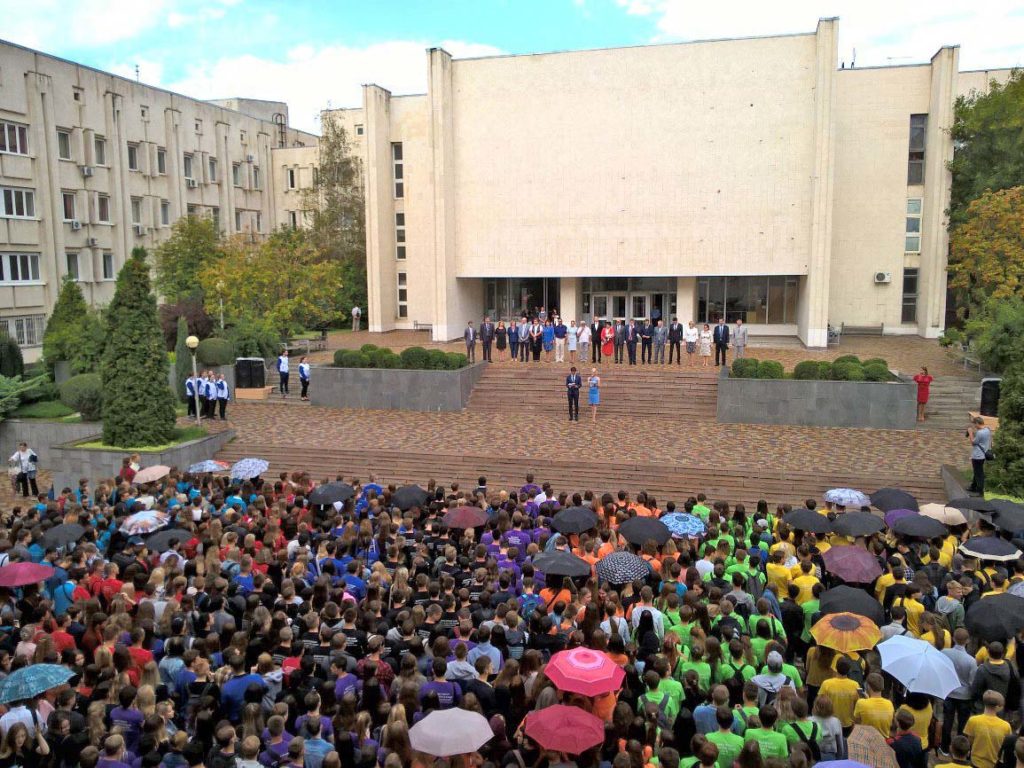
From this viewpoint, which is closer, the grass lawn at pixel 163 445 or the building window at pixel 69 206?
the grass lawn at pixel 163 445

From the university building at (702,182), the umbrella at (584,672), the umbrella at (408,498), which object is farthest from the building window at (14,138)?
the umbrella at (584,672)

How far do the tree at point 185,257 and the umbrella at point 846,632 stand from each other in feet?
111

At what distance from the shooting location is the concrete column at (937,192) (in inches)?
1356

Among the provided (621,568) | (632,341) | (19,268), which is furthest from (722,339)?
(19,268)

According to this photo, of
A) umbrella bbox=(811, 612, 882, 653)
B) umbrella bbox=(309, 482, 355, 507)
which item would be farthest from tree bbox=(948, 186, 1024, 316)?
umbrella bbox=(811, 612, 882, 653)

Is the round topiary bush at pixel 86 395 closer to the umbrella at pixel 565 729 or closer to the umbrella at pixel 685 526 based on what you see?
the umbrella at pixel 685 526

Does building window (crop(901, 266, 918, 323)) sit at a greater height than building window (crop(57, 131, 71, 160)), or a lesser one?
lesser

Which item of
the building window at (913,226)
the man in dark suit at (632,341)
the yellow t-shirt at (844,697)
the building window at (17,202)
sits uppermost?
the building window at (17,202)

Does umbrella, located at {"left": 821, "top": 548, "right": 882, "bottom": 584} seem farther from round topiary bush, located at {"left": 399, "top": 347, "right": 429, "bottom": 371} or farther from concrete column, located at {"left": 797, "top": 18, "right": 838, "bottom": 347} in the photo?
concrete column, located at {"left": 797, "top": 18, "right": 838, "bottom": 347}

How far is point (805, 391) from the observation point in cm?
2233

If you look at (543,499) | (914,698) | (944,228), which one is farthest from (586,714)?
(944,228)

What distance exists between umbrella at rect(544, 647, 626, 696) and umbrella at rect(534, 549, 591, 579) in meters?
2.22

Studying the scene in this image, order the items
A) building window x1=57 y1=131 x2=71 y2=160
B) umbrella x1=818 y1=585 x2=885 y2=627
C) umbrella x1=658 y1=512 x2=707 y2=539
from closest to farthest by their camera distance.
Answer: umbrella x1=818 y1=585 x2=885 y2=627 < umbrella x1=658 y1=512 x2=707 y2=539 < building window x1=57 y1=131 x2=71 y2=160

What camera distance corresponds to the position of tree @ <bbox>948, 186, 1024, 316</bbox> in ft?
91.0
